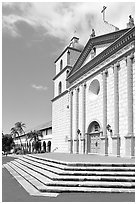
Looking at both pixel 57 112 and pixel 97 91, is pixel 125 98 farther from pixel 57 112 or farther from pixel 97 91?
pixel 57 112

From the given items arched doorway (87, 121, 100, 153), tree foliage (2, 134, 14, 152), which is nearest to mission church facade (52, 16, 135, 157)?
arched doorway (87, 121, 100, 153)

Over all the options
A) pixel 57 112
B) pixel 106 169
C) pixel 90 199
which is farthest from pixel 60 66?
pixel 90 199

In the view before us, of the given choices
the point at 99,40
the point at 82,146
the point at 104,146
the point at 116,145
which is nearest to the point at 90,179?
the point at 116,145

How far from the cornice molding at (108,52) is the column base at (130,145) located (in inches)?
289

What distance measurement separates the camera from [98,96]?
21.5 metres

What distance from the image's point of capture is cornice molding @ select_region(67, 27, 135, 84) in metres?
17.1

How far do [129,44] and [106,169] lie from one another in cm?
1072

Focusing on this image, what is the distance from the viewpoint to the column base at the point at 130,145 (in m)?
15.7

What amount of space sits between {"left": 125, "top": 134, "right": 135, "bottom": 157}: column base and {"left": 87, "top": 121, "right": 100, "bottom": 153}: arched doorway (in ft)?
17.1

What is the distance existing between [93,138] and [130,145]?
22.6 feet

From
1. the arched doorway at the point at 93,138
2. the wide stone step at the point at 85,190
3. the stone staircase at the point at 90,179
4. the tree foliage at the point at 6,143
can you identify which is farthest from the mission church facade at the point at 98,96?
the tree foliage at the point at 6,143

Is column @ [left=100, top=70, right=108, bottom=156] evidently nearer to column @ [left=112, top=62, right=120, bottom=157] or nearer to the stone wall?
column @ [left=112, top=62, right=120, bottom=157]

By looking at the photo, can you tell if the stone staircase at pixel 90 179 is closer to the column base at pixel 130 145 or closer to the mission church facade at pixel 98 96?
the column base at pixel 130 145

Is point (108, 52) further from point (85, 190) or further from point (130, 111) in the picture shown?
point (85, 190)
